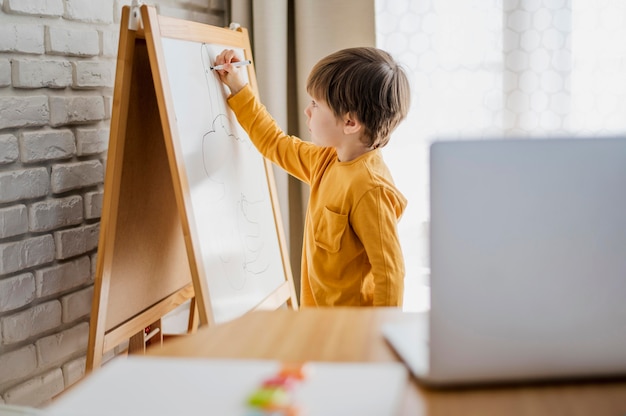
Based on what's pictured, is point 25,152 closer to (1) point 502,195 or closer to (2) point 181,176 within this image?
(2) point 181,176

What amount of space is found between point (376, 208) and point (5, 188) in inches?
33.5

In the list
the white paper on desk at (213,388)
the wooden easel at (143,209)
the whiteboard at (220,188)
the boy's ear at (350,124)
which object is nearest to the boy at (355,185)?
the boy's ear at (350,124)

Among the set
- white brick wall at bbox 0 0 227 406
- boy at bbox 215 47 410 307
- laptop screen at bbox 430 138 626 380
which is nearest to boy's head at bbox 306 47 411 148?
boy at bbox 215 47 410 307

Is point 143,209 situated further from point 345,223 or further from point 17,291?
point 345,223

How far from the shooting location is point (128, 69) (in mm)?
1567

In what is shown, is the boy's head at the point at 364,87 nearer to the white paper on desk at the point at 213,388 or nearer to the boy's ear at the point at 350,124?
the boy's ear at the point at 350,124

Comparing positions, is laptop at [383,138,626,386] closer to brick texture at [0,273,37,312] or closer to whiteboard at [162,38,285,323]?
whiteboard at [162,38,285,323]

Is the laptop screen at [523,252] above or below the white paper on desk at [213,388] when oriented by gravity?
above

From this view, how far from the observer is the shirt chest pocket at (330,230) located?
1.71 metres

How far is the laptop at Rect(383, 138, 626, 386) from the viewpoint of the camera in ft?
2.33

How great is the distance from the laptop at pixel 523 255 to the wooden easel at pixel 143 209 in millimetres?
945

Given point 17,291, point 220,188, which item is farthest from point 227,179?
point 17,291

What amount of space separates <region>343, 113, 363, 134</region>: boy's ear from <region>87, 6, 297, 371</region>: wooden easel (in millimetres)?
425

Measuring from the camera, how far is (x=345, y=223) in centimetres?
171
